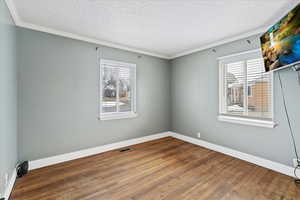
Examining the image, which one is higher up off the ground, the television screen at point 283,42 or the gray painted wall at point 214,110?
the television screen at point 283,42

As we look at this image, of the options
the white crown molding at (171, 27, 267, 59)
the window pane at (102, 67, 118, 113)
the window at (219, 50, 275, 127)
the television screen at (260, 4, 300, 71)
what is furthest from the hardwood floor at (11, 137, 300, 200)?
the white crown molding at (171, 27, 267, 59)

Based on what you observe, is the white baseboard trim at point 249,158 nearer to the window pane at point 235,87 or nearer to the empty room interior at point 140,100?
the empty room interior at point 140,100

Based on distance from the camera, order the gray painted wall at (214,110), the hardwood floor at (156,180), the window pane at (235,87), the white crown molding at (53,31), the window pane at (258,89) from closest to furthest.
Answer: the hardwood floor at (156,180) → the white crown molding at (53,31) → the gray painted wall at (214,110) → the window pane at (258,89) → the window pane at (235,87)

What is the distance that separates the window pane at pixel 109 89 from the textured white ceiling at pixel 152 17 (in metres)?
0.77

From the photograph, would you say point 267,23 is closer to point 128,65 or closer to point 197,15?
point 197,15

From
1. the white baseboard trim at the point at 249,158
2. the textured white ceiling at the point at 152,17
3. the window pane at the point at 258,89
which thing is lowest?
the white baseboard trim at the point at 249,158

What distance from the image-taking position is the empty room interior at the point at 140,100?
191cm

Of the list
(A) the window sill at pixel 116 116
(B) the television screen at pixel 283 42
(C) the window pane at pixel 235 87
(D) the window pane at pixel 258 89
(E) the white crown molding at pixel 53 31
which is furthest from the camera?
(A) the window sill at pixel 116 116

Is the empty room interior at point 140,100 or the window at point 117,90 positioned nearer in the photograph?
the empty room interior at point 140,100

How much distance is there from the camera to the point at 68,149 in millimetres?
2818

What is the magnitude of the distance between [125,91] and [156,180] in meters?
2.30

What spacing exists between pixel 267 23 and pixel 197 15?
1337mm

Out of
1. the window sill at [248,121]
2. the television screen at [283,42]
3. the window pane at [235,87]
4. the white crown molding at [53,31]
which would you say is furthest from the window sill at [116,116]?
the television screen at [283,42]

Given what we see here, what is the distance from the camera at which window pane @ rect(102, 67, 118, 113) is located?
132 inches
